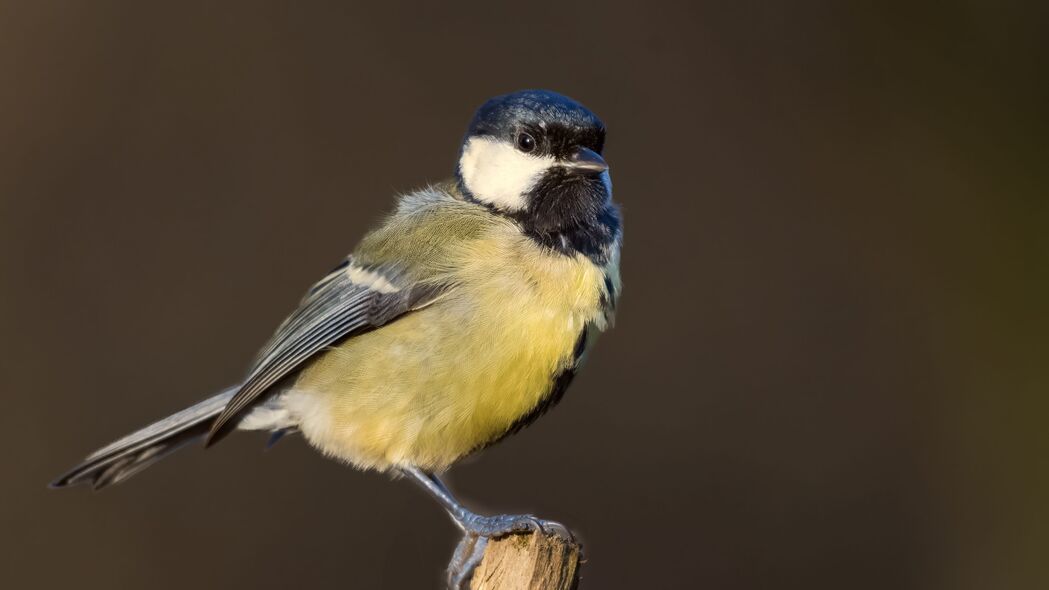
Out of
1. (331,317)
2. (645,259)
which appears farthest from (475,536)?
(645,259)

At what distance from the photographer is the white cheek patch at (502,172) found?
250cm

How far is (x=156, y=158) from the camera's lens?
13.6 ft

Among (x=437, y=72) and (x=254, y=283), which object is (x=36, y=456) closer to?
(x=254, y=283)

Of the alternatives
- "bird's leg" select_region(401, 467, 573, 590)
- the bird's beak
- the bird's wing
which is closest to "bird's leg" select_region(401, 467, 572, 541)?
"bird's leg" select_region(401, 467, 573, 590)

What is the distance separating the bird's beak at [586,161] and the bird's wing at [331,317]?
0.39 metres

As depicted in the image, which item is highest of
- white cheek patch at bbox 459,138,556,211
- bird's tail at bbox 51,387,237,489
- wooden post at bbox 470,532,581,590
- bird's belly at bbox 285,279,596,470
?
white cheek patch at bbox 459,138,556,211

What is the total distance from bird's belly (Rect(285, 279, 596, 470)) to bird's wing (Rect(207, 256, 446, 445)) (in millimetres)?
31

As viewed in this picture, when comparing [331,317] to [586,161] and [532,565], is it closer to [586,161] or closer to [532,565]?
[586,161]

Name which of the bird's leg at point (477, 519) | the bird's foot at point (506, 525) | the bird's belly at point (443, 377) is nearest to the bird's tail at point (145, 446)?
the bird's belly at point (443, 377)

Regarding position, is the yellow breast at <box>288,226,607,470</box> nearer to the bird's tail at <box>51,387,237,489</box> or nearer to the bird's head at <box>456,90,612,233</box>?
the bird's head at <box>456,90,612,233</box>

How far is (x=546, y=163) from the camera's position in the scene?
8.17 feet

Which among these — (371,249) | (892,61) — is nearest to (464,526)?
(371,249)

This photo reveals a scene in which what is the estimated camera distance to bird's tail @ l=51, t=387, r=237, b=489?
8.70 ft

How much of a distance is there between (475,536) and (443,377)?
1.11 ft
